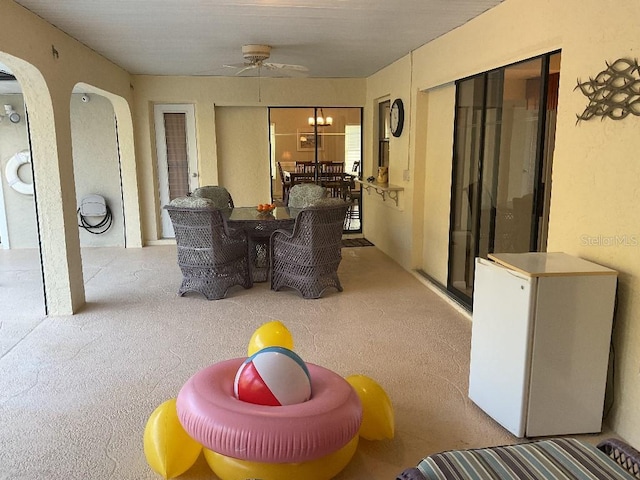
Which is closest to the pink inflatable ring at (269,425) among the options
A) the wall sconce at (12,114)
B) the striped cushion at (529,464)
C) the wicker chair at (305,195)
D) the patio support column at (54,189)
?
the striped cushion at (529,464)

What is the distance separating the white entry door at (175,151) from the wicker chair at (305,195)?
71.2 inches

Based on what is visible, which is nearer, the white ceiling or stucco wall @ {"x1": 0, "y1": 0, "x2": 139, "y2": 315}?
the white ceiling

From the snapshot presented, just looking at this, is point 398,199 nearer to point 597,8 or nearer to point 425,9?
point 425,9

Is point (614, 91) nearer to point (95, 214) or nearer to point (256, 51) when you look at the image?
point (256, 51)

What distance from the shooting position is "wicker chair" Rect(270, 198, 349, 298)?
4516 millimetres

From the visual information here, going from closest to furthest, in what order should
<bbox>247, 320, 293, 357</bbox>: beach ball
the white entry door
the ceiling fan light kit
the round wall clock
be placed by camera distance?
<bbox>247, 320, 293, 357</bbox>: beach ball → the ceiling fan light kit → the round wall clock → the white entry door

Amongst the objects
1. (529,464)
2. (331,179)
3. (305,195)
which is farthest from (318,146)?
(529,464)

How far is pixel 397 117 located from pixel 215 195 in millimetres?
2364

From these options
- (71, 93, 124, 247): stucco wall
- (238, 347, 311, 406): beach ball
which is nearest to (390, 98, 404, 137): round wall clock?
(71, 93, 124, 247): stucco wall

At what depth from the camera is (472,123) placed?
427cm

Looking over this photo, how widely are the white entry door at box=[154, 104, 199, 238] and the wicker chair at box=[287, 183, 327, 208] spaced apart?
1808mm

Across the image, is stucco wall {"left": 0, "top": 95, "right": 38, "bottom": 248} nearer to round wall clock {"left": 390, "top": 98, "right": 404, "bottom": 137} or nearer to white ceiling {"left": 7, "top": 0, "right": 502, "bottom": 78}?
white ceiling {"left": 7, "top": 0, "right": 502, "bottom": 78}

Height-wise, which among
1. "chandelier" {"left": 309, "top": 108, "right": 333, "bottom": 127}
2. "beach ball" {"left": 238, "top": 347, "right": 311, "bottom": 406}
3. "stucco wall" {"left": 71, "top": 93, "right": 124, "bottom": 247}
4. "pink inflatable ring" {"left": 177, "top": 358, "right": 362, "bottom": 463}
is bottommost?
"pink inflatable ring" {"left": 177, "top": 358, "right": 362, "bottom": 463}

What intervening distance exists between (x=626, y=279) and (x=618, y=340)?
1.02 ft
